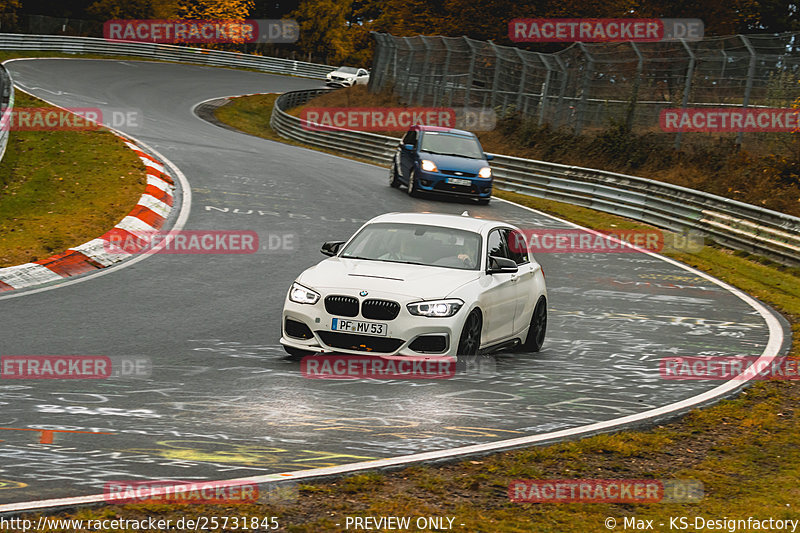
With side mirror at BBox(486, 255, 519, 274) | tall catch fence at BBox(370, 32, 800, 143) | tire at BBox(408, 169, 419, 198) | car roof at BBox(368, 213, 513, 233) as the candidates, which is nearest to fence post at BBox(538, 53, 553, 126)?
tall catch fence at BBox(370, 32, 800, 143)

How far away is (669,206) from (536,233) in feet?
13.8

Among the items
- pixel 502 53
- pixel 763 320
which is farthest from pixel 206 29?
pixel 763 320

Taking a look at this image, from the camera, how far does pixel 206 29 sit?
78.6 m

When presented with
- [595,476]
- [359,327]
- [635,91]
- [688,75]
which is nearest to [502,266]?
[359,327]

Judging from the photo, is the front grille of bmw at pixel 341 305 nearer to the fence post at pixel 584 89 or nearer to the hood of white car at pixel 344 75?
the fence post at pixel 584 89

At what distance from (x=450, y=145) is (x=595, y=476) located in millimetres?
19656

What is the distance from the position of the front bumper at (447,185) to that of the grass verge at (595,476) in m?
15.4

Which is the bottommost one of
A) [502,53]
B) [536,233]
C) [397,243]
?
[536,233]

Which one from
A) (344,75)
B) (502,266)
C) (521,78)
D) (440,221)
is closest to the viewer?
(502,266)

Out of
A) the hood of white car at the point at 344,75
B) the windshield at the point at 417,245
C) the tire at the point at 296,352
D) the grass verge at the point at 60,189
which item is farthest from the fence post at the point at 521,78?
the hood of white car at the point at 344,75

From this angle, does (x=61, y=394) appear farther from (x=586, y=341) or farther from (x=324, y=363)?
(x=586, y=341)

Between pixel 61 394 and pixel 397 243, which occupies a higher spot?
pixel 397 243

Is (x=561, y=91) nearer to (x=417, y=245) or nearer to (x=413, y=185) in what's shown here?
(x=413, y=185)

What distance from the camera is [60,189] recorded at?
18.6 meters
